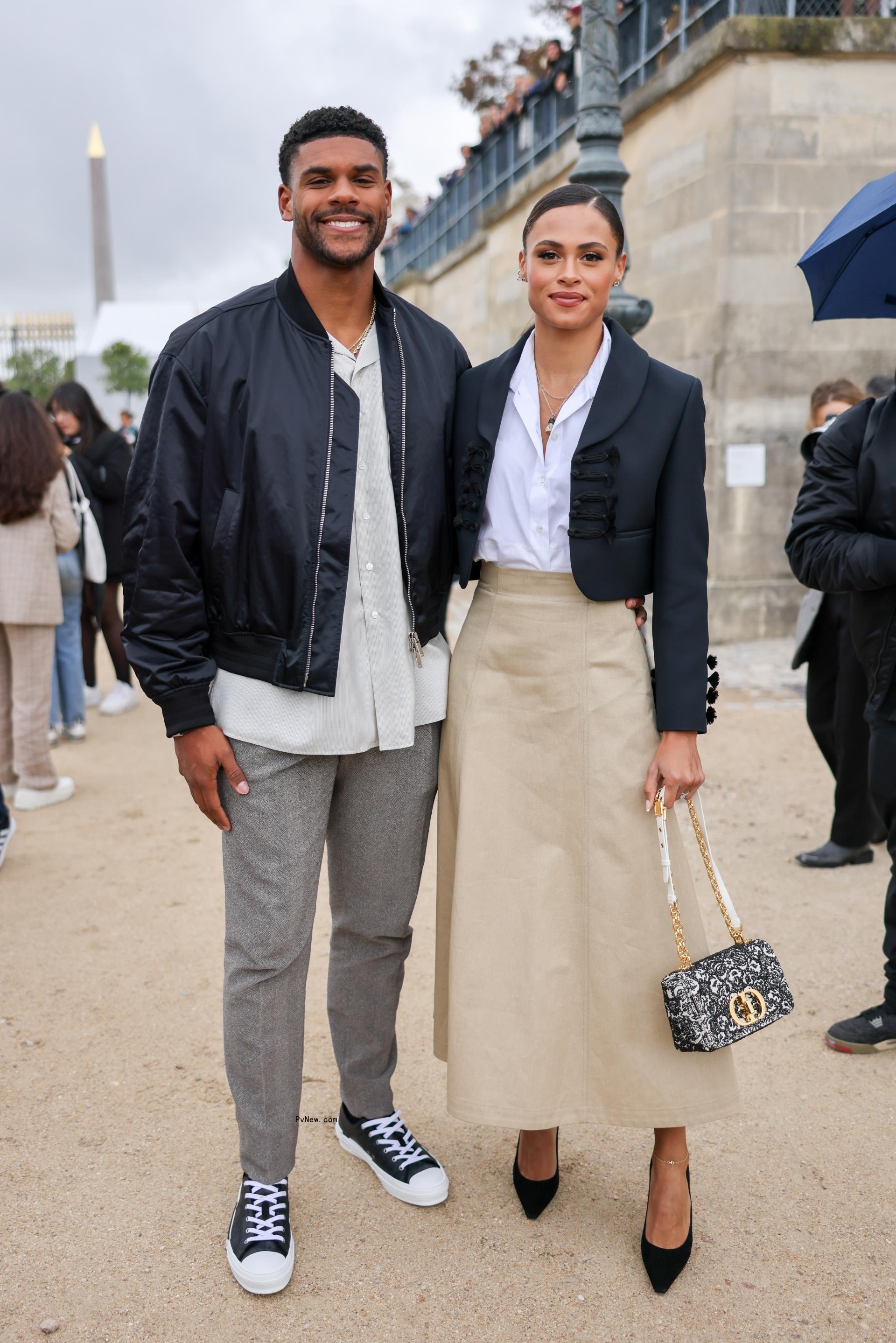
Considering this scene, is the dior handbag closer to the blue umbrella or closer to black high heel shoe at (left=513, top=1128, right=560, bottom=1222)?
black high heel shoe at (left=513, top=1128, right=560, bottom=1222)

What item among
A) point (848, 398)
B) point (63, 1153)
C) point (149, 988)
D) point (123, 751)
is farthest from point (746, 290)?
point (63, 1153)

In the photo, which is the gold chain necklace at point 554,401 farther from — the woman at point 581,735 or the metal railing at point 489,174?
the metal railing at point 489,174

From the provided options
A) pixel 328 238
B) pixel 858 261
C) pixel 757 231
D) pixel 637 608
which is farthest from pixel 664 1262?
pixel 757 231

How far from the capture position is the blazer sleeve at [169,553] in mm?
2326

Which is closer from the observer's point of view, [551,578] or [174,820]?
[551,578]

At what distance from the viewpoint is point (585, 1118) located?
2.48 metres

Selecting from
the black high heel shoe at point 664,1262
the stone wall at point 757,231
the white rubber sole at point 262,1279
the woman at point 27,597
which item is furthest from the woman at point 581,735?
the stone wall at point 757,231

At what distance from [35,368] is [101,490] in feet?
108

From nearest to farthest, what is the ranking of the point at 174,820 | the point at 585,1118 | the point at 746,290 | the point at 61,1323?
the point at 61,1323 → the point at 585,1118 → the point at 174,820 → the point at 746,290

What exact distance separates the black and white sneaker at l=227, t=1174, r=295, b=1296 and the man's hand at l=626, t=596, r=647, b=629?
5.06 feet

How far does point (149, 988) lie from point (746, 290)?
8.03 metres

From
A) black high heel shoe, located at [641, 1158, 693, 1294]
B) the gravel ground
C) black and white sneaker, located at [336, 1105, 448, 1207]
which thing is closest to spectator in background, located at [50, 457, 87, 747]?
the gravel ground

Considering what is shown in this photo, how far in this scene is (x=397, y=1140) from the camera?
286cm

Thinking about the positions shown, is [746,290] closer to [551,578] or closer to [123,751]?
[123,751]
